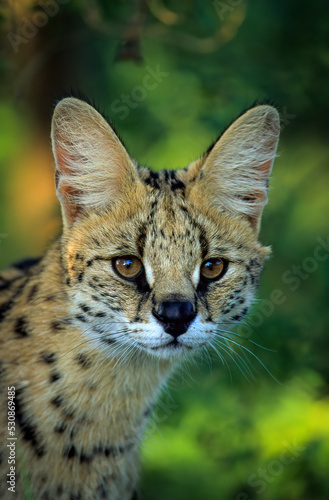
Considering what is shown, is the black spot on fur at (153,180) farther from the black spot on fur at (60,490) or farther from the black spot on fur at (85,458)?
the black spot on fur at (60,490)

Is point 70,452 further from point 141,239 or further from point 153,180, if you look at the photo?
point 153,180

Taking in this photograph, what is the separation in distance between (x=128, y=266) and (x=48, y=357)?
672mm

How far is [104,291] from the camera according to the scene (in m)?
3.02

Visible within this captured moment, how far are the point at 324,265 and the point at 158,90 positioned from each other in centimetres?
237

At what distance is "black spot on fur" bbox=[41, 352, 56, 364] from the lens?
322cm

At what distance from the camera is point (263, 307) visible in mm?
5211

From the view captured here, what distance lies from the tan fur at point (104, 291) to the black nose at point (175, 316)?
0.48 ft

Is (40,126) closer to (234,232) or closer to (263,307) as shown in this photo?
(263,307)

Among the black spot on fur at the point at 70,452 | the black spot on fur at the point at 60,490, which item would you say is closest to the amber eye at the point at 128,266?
the black spot on fur at the point at 70,452

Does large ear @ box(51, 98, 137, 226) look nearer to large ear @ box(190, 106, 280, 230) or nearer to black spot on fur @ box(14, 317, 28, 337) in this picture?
large ear @ box(190, 106, 280, 230)

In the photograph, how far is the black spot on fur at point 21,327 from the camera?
10.7 feet

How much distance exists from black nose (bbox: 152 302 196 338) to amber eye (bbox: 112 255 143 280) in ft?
0.95

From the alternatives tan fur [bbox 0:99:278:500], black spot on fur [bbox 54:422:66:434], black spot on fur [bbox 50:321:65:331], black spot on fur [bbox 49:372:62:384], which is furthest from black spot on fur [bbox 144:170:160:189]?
black spot on fur [bbox 54:422:66:434]

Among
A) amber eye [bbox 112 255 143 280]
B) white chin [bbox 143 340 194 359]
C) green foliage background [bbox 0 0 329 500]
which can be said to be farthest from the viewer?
green foliage background [bbox 0 0 329 500]
